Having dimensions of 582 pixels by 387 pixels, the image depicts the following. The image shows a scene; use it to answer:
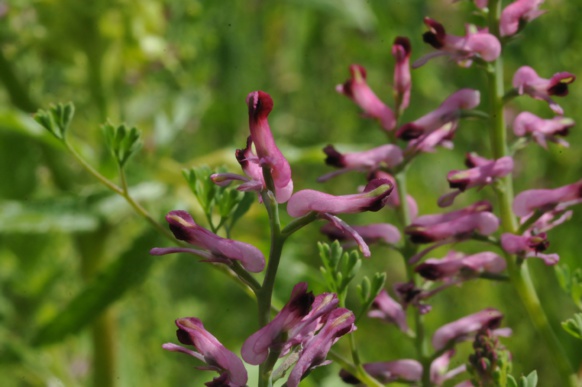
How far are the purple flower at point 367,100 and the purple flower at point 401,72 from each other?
0.07 feet

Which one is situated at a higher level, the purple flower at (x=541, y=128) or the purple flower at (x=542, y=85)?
the purple flower at (x=542, y=85)

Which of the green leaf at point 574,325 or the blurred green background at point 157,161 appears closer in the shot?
the green leaf at point 574,325

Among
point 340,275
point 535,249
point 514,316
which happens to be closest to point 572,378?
point 535,249

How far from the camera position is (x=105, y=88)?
1778mm

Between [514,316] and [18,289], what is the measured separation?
1207 millimetres

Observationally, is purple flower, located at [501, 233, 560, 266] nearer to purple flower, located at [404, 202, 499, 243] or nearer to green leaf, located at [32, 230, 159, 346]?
purple flower, located at [404, 202, 499, 243]

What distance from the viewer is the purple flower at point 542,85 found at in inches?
31.9

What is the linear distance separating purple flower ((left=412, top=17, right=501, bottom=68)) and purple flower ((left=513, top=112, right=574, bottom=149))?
0.11m

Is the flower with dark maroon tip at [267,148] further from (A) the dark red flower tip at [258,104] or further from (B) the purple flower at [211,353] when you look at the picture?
(B) the purple flower at [211,353]

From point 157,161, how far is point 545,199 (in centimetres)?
107

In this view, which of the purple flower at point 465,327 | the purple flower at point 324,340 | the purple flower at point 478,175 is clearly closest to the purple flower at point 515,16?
the purple flower at point 478,175

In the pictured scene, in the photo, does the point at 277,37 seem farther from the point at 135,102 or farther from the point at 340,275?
the point at 340,275

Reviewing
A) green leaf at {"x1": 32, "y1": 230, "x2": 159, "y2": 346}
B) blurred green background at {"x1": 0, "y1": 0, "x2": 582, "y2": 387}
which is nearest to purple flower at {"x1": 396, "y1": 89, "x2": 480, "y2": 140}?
blurred green background at {"x1": 0, "y1": 0, "x2": 582, "y2": 387}

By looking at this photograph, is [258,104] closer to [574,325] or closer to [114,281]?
[574,325]
